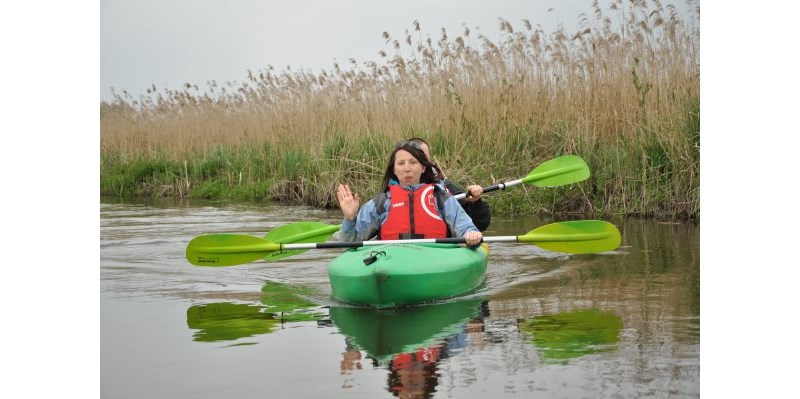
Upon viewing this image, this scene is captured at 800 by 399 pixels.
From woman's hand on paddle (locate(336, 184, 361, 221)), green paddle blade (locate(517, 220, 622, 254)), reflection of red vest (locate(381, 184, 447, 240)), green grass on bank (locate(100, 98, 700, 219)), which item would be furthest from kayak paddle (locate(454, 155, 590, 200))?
woman's hand on paddle (locate(336, 184, 361, 221))

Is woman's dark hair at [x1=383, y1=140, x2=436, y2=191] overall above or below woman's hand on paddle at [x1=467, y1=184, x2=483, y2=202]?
above

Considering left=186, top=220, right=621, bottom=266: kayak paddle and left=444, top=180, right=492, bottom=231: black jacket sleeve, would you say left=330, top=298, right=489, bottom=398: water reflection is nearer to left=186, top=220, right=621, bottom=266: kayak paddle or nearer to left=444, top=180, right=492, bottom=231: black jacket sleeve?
left=186, top=220, right=621, bottom=266: kayak paddle

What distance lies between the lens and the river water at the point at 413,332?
325 cm

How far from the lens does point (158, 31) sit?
5055 mm

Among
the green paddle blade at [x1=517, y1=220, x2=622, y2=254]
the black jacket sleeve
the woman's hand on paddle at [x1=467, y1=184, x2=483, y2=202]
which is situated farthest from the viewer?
the black jacket sleeve

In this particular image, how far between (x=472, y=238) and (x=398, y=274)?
1.85ft

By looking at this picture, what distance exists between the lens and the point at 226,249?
198 inches

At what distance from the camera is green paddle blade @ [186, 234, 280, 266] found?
16.5 ft

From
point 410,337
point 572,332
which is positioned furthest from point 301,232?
point 572,332

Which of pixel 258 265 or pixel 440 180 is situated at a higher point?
pixel 440 180

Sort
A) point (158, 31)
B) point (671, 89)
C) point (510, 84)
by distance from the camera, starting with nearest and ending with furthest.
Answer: point (158, 31) < point (671, 89) < point (510, 84)

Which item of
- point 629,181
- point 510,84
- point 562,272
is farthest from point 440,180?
point 510,84

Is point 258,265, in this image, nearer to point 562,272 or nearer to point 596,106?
point 562,272

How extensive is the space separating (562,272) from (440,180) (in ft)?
3.24
